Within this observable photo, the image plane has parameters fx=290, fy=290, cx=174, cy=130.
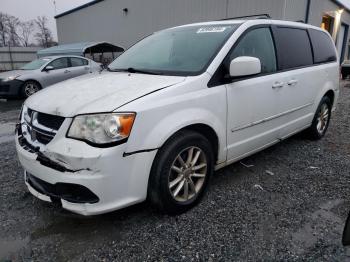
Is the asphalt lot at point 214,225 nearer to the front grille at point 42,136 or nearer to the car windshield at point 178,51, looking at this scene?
the front grille at point 42,136

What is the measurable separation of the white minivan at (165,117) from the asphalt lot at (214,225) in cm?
28

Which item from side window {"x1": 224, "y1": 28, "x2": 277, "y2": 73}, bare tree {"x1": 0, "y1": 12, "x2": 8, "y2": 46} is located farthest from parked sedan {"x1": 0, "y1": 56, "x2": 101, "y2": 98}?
bare tree {"x1": 0, "y1": 12, "x2": 8, "y2": 46}

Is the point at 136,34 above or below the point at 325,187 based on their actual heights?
above

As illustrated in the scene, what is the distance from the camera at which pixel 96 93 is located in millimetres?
2365

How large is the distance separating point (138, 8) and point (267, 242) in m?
18.4

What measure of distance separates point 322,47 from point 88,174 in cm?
399

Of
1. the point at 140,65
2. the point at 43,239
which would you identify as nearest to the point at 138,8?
the point at 140,65

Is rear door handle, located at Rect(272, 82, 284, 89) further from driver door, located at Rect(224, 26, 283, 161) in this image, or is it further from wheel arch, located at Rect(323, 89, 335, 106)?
wheel arch, located at Rect(323, 89, 335, 106)

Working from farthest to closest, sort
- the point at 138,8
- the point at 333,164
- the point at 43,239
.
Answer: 1. the point at 138,8
2. the point at 333,164
3. the point at 43,239

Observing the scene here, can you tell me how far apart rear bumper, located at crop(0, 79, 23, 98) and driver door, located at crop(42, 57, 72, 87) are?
79cm

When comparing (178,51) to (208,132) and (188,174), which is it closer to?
(208,132)

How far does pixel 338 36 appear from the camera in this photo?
1891 centimetres

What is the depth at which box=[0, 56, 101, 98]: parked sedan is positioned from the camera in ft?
30.2

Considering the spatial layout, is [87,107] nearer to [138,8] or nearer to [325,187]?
[325,187]
